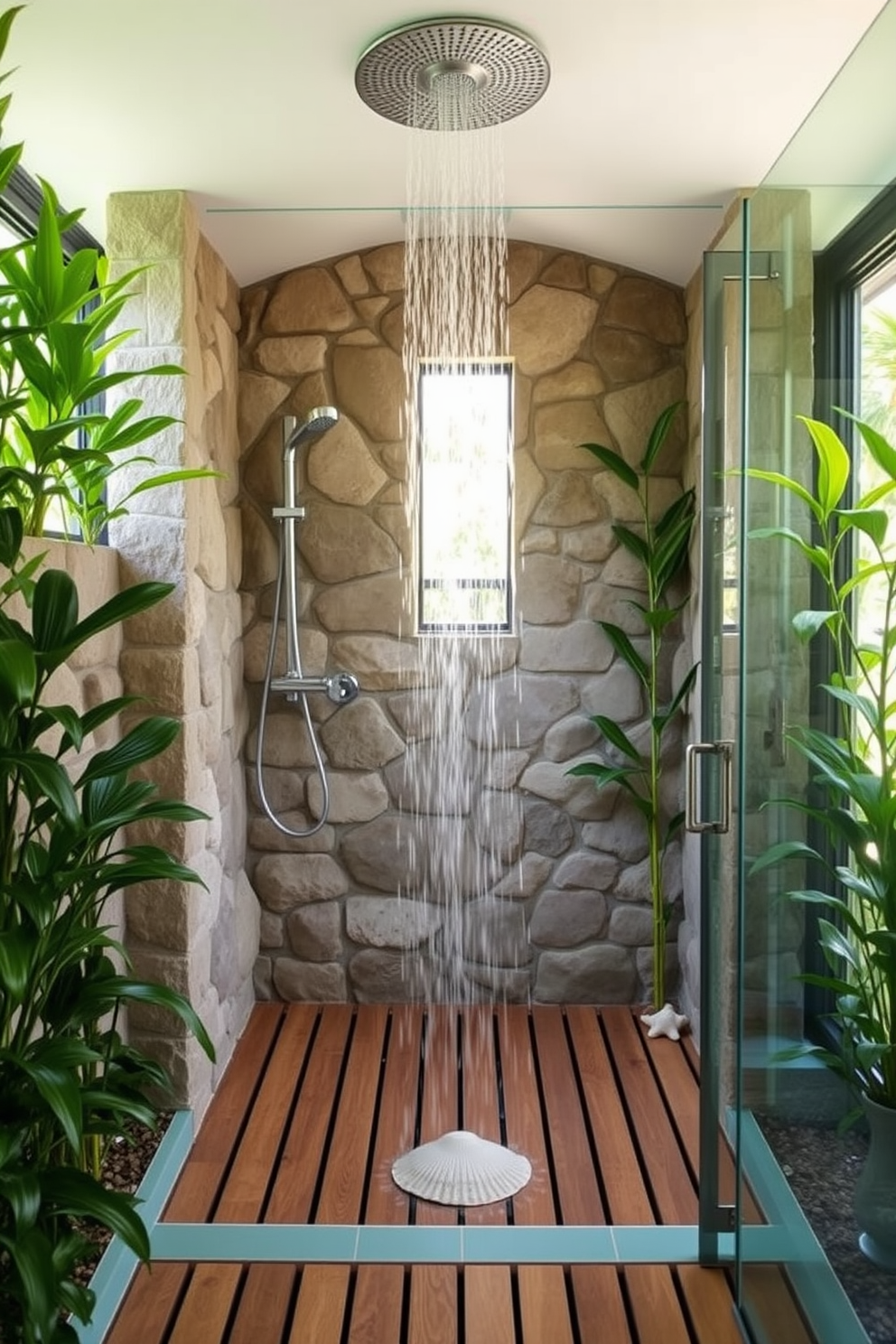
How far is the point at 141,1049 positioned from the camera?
8.67 ft

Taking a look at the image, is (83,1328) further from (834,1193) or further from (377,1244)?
(834,1193)

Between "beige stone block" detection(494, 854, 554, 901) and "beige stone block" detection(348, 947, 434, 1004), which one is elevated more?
"beige stone block" detection(494, 854, 554, 901)

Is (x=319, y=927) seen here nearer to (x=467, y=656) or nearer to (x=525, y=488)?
(x=467, y=656)

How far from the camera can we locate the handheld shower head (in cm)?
304

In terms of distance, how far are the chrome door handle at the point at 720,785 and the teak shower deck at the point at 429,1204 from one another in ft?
2.25

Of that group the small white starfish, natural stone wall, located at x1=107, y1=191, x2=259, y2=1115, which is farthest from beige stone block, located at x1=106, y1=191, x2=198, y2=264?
the small white starfish

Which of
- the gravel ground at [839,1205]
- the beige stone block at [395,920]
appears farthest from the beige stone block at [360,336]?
→ the gravel ground at [839,1205]

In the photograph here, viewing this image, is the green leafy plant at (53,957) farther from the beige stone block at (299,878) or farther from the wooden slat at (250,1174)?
the beige stone block at (299,878)

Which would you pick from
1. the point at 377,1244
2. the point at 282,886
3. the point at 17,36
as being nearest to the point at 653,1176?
the point at 377,1244

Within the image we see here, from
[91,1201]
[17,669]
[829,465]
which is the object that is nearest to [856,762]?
[829,465]

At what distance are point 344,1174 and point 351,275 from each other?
7.52 feet

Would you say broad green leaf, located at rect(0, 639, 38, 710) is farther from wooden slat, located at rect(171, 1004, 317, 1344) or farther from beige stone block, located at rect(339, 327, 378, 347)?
beige stone block, located at rect(339, 327, 378, 347)

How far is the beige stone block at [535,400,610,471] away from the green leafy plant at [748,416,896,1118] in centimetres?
187

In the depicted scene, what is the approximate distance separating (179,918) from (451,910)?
100 cm
